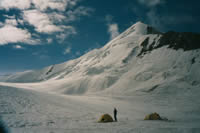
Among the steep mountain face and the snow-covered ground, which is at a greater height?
the steep mountain face

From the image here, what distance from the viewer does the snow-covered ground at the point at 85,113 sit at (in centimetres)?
1405

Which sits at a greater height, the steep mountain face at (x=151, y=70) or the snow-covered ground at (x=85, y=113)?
the steep mountain face at (x=151, y=70)

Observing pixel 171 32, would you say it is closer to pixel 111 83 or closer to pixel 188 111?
pixel 111 83

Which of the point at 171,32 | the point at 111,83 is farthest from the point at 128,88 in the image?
the point at 171,32

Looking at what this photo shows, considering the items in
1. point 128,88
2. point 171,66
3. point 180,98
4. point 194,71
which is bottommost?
point 180,98

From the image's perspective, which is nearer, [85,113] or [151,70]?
[85,113]

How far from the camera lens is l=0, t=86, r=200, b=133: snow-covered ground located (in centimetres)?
1405

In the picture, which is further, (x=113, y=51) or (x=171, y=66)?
(x=113, y=51)

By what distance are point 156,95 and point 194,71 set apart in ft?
63.2

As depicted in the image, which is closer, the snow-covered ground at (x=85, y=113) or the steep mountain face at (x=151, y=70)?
the snow-covered ground at (x=85, y=113)

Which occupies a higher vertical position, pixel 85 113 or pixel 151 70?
pixel 151 70

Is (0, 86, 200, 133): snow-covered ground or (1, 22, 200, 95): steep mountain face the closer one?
(0, 86, 200, 133): snow-covered ground

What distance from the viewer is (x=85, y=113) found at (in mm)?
25438

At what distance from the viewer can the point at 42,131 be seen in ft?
41.3
